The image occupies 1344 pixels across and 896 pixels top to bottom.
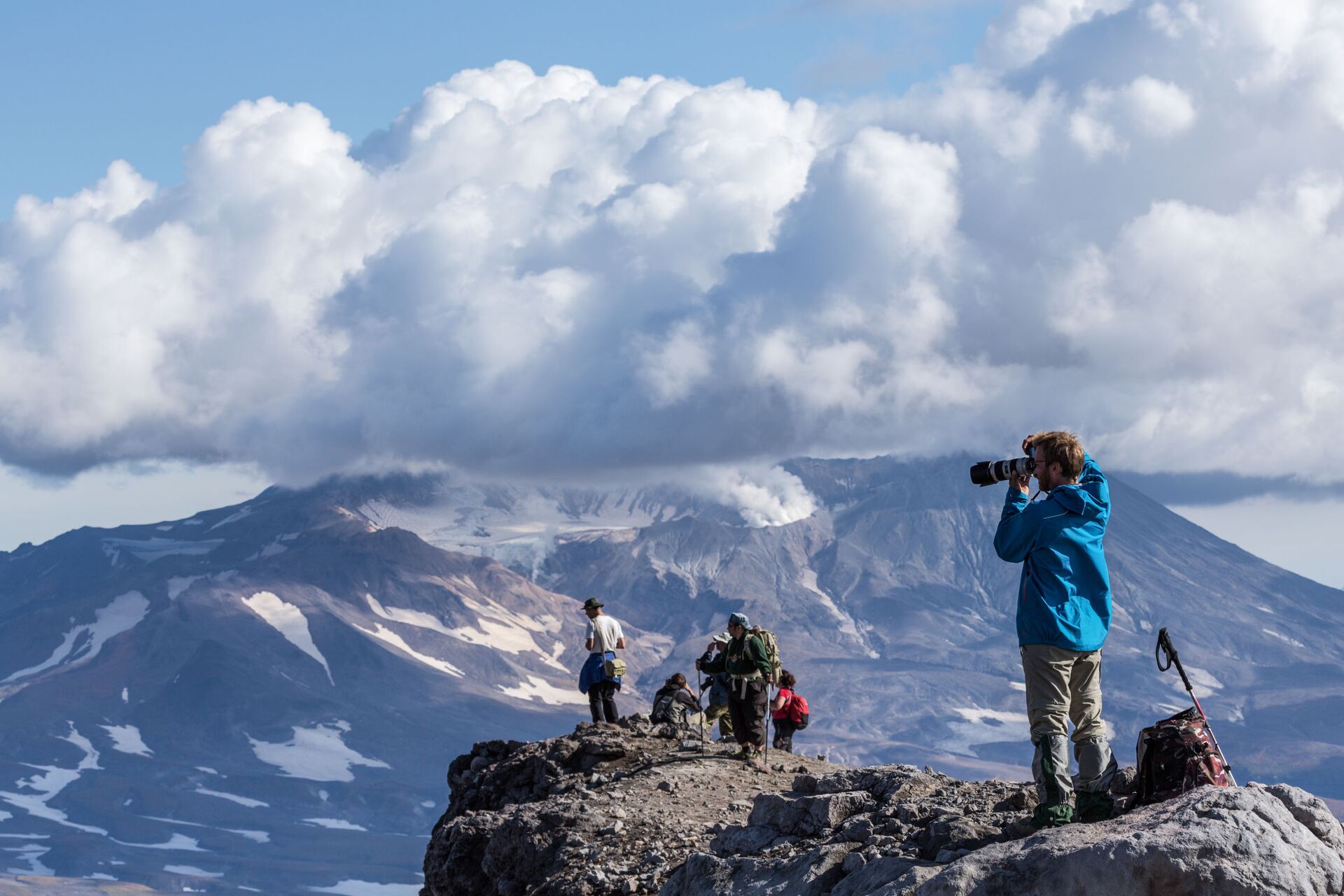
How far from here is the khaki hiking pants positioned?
A: 1158 cm

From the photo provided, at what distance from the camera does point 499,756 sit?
26.8 meters

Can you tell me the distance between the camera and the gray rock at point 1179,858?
9.96m

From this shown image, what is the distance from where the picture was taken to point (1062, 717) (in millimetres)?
11648

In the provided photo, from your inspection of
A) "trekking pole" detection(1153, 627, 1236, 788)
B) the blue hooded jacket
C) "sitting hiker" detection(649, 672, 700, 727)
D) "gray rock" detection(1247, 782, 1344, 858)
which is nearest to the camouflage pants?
"sitting hiker" detection(649, 672, 700, 727)

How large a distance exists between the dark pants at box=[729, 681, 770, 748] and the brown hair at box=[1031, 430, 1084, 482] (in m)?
11.2

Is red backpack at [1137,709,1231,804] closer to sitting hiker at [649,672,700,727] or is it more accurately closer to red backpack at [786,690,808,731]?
sitting hiker at [649,672,700,727]

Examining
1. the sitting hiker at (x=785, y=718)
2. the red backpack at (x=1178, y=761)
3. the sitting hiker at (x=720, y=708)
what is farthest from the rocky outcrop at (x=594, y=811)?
the red backpack at (x=1178, y=761)

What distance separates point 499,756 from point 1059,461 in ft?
54.3

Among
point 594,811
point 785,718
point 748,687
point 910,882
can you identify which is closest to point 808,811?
point 910,882

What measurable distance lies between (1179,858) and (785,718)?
55.2ft

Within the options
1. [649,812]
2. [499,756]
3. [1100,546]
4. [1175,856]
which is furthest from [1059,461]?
[499,756]

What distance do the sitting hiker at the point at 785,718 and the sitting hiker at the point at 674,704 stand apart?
1.40 meters

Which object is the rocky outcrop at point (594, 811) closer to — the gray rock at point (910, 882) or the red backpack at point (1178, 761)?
the gray rock at point (910, 882)

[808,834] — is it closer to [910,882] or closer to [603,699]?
[910,882]
